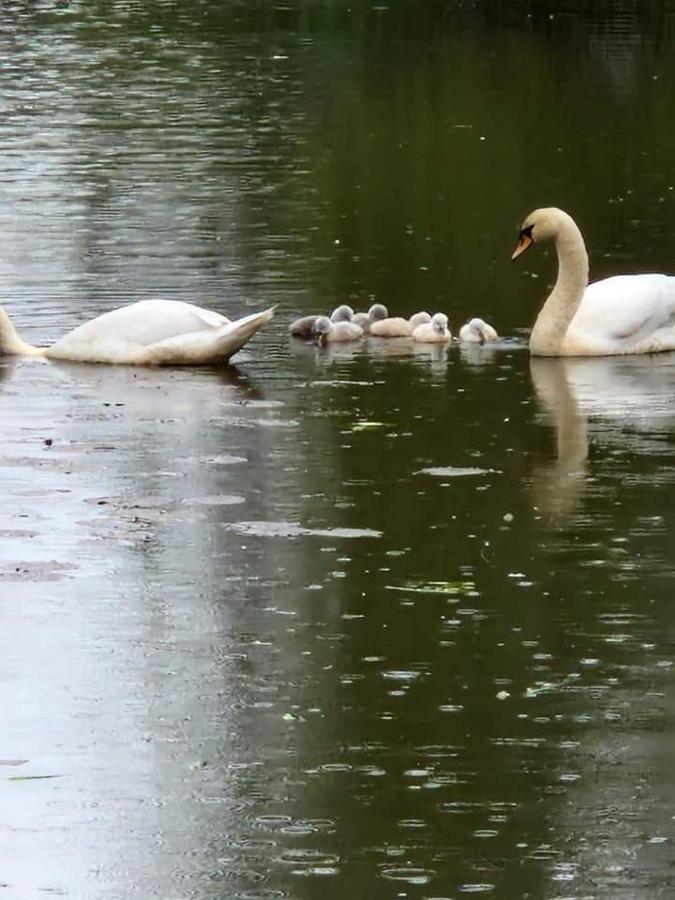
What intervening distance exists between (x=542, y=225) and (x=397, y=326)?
1106 millimetres

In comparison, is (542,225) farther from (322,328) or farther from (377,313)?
(322,328)

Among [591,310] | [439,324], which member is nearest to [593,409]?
[591,310]

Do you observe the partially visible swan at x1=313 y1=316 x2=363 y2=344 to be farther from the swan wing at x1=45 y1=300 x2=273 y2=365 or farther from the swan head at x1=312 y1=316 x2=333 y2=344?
the swan wing at x1=45 y1=300 x2=273 y2=365

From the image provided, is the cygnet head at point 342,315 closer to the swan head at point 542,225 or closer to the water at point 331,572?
the water at point 331,572

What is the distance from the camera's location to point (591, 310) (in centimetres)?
1585

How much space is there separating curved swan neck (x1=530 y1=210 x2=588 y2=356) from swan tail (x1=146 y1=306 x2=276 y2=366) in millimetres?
1651

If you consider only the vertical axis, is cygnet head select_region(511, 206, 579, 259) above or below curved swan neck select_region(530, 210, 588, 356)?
above

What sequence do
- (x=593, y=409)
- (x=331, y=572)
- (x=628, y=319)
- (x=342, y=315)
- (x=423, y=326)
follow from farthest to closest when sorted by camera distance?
(x=342, y=315)
(x=423, y=326)
(x=628, y=319)
(x=593, y=409)
(x=331, y=572)

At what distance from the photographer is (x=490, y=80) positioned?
122 feet

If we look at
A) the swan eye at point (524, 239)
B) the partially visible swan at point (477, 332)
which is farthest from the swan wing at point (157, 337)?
the swan eye at point (524, 239)

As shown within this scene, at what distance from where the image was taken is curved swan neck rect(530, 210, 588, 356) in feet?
50.8

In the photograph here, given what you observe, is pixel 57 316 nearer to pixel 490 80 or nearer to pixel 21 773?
pixel 21 773

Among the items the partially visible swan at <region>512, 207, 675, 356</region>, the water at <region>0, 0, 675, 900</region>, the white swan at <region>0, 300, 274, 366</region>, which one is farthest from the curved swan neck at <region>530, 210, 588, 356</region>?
the white swan at <region>0, 300, 274, 366</region>

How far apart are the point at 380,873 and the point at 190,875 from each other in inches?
20.5
